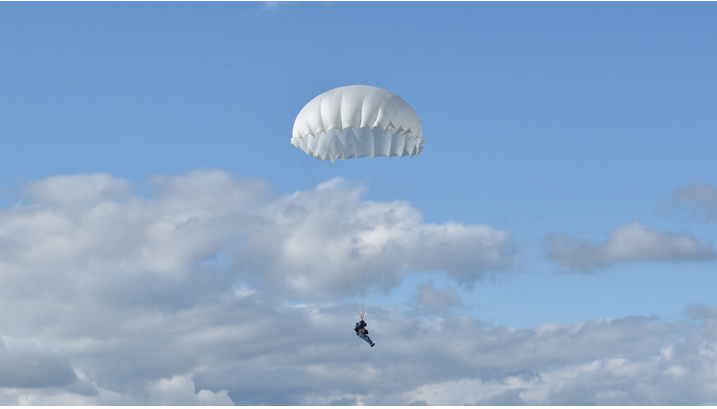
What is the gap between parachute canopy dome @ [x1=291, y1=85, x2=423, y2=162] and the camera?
96.0 meters

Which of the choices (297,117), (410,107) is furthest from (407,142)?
(297,117)

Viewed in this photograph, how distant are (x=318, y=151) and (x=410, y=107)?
889 cm

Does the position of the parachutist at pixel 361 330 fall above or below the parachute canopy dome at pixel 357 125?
below

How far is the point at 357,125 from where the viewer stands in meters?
95.9

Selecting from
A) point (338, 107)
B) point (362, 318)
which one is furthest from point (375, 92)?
point (362, 318)

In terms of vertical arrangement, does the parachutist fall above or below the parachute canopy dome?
below

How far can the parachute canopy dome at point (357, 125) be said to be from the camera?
96.0m

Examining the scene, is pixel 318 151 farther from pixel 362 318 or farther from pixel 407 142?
pixel 362 318

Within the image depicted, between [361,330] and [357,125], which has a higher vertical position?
[357,125]

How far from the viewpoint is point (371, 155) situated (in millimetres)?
99375

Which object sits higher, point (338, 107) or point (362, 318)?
point (338, 107)

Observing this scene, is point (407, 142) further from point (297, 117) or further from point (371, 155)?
point (297, 117)

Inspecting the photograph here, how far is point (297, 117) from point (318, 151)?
3.58 meters

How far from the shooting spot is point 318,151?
9925 cm
